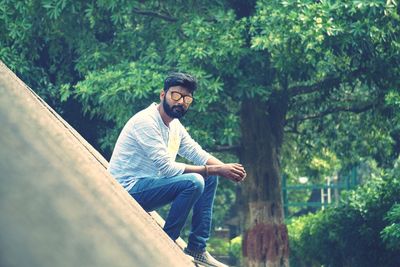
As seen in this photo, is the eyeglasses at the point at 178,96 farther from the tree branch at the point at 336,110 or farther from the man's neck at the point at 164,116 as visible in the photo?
the tree branch at the point at 336,110

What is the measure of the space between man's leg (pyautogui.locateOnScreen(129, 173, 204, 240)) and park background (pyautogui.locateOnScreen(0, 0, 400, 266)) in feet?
24.7

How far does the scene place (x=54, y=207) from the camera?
66.3 inches

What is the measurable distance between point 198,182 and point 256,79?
9.43 m

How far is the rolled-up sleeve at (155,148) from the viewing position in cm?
582

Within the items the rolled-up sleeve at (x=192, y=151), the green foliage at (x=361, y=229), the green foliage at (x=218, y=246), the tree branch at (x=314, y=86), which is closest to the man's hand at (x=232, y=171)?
the rolled-up sleeve at (x=192, y=151)

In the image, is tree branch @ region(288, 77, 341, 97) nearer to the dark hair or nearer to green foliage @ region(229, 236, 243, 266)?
green foliage @ region(229, 236, 243, 266)

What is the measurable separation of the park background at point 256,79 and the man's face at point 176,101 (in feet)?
24.2

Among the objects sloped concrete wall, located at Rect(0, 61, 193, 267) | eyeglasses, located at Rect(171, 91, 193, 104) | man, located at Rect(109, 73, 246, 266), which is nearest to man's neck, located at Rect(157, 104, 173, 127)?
man, located at Rect(109, 73, 246, 266)

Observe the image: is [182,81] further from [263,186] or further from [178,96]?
[263,186]

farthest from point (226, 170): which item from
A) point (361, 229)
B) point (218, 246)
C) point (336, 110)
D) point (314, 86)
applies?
point (218, 246)

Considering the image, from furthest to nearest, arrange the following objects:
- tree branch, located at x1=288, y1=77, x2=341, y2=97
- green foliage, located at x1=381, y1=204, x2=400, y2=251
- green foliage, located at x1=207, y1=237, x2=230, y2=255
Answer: green foliage, located at x1=207, y1=237, x2=230, y2=255 < tree branch, located at x1=288, y1=77, x2=341, y2=97 < green foliage, located at x1=381, y1=204, x2=400, y2=251

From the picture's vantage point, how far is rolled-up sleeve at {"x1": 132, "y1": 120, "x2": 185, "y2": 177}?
5824mm

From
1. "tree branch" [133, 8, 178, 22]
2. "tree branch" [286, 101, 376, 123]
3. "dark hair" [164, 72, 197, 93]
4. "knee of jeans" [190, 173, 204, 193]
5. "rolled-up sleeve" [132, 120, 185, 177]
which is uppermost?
"tree branch" [133, 8, 178, 22]

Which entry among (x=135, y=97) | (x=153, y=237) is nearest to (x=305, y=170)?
(x=135, y=97)
